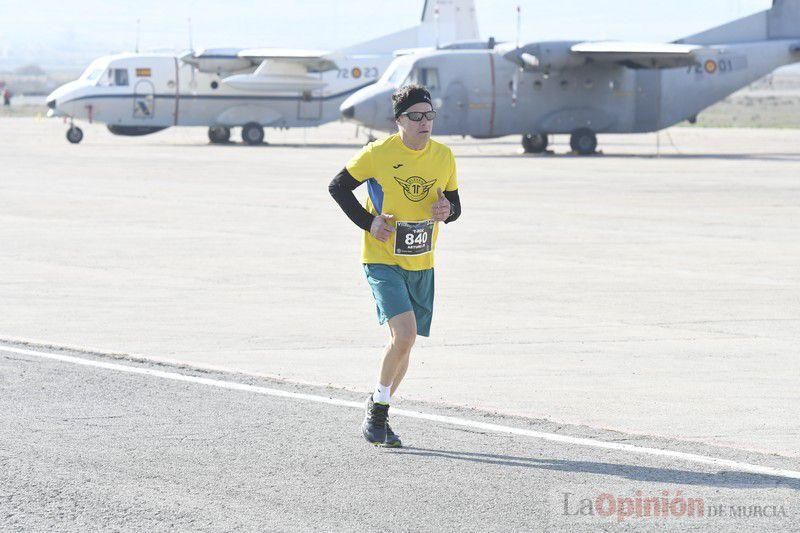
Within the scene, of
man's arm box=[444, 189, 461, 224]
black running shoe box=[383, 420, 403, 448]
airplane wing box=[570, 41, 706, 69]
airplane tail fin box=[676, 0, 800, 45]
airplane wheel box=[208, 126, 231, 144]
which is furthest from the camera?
airplane wheel box=[208, 126, 231, 144]

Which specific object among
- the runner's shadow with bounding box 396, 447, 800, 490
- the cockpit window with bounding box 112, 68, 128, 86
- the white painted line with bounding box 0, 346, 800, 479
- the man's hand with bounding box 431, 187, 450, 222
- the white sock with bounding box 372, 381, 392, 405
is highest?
the man's hand with bounding box 431, 187, 450, 222

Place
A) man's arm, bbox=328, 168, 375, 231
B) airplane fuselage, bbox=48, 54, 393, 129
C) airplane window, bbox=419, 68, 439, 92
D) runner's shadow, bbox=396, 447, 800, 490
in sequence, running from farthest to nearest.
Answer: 1. airplane fuselage, bbox=48, 54, 393, 129
2. airplane window, bbox=419, 68, 439, 92
3. man's arm, bbox=328, 168, 375, 231
4. runner's shadow, bbox=396, 447, 800, 490

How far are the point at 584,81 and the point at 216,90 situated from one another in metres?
12.5

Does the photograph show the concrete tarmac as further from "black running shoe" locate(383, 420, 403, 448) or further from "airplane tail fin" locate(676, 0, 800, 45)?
"airplane tail fin" locate(676, 0, 800, 45)

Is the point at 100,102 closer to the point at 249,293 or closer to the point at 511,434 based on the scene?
the point at 249,293

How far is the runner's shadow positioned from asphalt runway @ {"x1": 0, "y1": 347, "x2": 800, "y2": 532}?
0.01m

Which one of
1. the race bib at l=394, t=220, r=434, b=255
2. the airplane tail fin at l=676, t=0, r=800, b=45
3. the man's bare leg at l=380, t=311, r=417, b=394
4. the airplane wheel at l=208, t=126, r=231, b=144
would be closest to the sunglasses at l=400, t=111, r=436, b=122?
the race bib at l=394, t=220, r=434, b=255

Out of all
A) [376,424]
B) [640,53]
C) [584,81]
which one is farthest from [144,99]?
[376,424]

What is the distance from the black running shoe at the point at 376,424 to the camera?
7465 millimetres

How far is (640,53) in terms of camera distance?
36844mm

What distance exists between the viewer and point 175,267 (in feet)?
50.2

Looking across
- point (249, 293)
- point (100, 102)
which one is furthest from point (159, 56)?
point (249, 293)

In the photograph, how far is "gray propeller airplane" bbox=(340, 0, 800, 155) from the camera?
1467 inches

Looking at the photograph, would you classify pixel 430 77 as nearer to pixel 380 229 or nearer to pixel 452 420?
pixel 452 420
